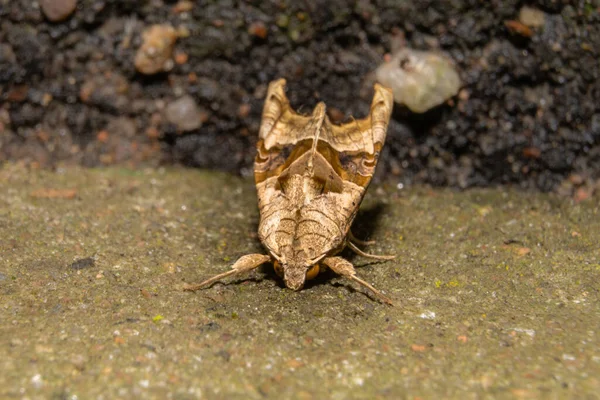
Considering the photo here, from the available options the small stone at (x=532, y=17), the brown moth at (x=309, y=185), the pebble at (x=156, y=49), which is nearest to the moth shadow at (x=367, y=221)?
the brown moth at (x=309, y=185)

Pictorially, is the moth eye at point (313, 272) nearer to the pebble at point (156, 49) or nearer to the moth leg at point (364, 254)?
the moth leg at point (364, 254)

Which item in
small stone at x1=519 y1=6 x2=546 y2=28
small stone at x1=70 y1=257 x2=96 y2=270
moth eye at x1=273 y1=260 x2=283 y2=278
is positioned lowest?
small stone at x1=70 y1=257 x2=96 y2=270

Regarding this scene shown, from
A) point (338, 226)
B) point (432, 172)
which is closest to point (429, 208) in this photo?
point (432, 172)

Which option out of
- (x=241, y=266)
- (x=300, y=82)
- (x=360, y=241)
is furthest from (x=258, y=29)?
(x=241, y=266)

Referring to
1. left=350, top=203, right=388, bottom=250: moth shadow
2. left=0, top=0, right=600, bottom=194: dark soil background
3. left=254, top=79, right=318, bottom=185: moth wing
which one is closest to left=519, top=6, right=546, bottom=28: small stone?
left=0, top=0, right=600, bottom=194: dark soil background

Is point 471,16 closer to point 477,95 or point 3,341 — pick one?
point 477,95

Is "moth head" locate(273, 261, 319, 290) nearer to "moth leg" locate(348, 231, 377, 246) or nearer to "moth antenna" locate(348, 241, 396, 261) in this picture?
"moth antenna" locate(348, 241, 396, 261)

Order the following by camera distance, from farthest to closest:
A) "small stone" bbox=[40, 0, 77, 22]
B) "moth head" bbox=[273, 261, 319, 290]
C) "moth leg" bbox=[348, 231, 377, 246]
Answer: "small stone" bbox=[40, 0, 77, 22] < "moth leg" bbox=[348, 231, 377, 246] < "moth head" bbox=[273, 261, 319, 290]
